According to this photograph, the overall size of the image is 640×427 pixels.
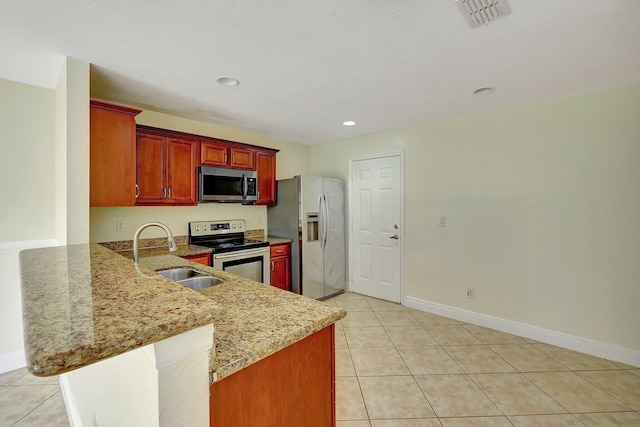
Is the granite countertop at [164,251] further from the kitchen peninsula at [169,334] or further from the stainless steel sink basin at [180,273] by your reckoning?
the kitchen peninsula at [169,334]

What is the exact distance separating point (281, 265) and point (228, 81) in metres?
2.30

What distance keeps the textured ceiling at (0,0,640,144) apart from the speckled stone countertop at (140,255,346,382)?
1478mm

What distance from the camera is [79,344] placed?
0.48 metres

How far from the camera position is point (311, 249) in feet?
12.8

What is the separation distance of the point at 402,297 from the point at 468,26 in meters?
3.08

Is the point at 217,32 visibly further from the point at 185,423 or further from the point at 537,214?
the point at 537,214

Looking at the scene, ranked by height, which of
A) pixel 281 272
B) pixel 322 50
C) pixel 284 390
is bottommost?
pixel 281 272

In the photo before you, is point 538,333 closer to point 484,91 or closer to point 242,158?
point 484,91

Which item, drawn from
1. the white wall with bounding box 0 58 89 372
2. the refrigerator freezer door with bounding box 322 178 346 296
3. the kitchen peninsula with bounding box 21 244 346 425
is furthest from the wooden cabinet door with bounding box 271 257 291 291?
the kitchen peninsula with bounding box 21 244 346 425

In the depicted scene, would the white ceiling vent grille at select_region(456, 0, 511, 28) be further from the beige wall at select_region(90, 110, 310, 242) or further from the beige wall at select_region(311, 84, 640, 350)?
the beige wall at select_region(90, 110, 310, 242)

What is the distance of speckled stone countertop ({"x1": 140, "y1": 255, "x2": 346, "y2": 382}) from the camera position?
802mm

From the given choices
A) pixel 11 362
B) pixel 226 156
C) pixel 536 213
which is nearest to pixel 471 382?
pixel 536 213

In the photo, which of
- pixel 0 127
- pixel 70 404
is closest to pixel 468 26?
pixel 70 404

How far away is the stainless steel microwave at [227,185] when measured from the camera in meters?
3.27
